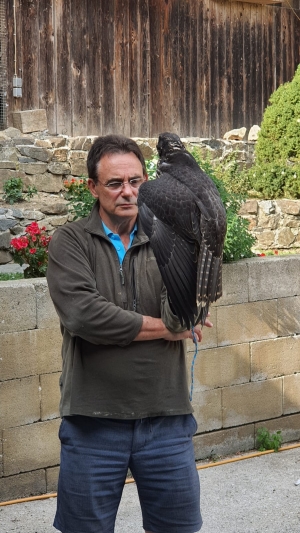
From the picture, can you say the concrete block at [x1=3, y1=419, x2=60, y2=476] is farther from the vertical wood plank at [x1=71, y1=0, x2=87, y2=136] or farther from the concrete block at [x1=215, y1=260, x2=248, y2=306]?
the vertical wood plank at [x1=71, y1=0, x2=87, y2=136]

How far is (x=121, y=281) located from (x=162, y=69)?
1002cm

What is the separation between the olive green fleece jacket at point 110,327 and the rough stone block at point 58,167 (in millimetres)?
8115

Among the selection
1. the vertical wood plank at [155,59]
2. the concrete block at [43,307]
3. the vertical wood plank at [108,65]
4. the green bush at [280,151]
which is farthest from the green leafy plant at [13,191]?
the concrete block at [43,307]

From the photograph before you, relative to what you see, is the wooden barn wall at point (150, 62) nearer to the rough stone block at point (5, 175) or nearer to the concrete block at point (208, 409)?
the rough stone block at point (5, 175)

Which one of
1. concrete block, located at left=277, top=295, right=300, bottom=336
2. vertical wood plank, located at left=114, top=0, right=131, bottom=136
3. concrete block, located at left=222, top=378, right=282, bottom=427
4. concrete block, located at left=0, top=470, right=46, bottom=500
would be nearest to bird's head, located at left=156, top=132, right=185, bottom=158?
concrete block, located at left=0, top=470, right=46, bottom=500

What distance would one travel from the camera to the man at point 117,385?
3074 millimetres

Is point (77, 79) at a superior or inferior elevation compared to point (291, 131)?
superior

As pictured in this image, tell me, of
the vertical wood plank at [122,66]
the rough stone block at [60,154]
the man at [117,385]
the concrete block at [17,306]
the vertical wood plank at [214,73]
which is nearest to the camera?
the man at [117,385]

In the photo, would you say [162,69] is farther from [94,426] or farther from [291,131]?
[94,426]

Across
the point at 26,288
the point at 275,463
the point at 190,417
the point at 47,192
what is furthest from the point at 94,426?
the point at 47,192

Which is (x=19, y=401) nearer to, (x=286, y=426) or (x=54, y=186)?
(x=286, y=426)

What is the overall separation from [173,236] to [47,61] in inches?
356

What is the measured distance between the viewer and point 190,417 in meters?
3.30

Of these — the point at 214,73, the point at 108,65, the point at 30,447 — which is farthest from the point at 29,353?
the point at 214,73
